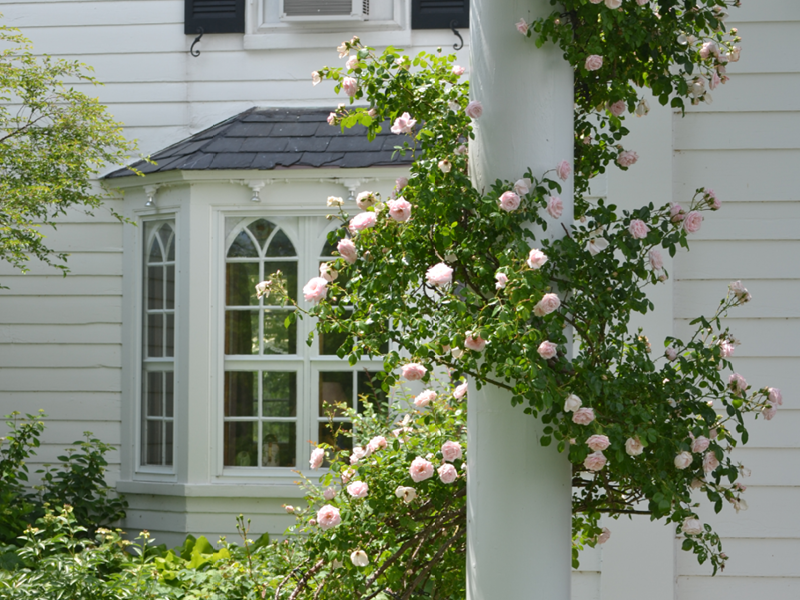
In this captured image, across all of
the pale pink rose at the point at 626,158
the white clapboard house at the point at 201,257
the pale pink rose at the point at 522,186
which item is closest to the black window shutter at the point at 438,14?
the white clapboard house at the point at 201,257

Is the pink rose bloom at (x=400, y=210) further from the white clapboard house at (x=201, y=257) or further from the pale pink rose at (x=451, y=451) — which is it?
the white clapboard house at (x=201, y=257)

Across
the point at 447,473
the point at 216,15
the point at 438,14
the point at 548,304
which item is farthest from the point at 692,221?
the point at 216,15

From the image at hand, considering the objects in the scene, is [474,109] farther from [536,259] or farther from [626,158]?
[626,158]

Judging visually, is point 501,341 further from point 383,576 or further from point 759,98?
point 759,98

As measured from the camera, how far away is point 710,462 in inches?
69.2

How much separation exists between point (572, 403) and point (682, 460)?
0.97 feet

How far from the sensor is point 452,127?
6.21 feet

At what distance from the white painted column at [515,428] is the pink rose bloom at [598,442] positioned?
117 millimetres

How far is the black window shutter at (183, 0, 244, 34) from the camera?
224 inches

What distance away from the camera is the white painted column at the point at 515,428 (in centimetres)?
170

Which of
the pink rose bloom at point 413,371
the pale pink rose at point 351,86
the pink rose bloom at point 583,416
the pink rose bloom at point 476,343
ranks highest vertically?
the pale pink rose at point 351,86

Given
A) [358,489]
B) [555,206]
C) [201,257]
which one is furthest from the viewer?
[201,257]

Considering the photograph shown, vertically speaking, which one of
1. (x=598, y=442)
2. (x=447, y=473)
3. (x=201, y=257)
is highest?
(x=201, y=257)

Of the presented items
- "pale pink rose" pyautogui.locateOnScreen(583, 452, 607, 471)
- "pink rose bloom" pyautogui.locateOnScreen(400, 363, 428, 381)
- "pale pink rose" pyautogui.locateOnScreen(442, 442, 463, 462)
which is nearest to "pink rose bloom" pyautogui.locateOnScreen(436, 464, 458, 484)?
"pale pink rose" pyautogui.locateOnScreen(442, 442, 463, 462)
